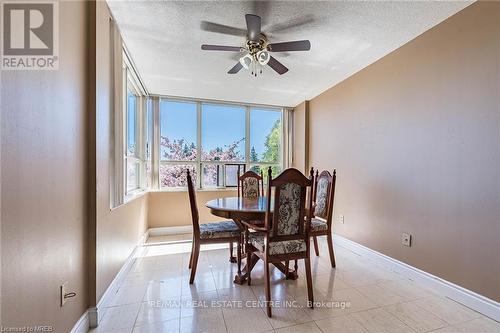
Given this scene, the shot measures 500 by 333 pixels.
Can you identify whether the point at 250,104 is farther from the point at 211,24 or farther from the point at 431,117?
the point at 431,117

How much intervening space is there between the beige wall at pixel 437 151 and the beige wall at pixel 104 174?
285 cm

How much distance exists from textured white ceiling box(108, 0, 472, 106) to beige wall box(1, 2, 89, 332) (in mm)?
655

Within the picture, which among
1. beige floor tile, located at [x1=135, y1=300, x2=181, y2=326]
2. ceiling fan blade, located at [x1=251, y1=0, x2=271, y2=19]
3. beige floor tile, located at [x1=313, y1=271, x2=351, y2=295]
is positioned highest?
ceiling fan blade, located at [x1=251, y1=0, x2=271, y2=19]

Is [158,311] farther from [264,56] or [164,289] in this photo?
[264,56]

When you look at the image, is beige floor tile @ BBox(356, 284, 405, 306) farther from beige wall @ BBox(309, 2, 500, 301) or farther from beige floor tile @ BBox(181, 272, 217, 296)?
beige floor tile @ BBox(181, 272, 217, 296)

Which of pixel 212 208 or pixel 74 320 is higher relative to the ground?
pixel 212 208

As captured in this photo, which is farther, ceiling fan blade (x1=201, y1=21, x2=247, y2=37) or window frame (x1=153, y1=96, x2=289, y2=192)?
window frame (x1=153, y1=96, x2=289, y2=192)

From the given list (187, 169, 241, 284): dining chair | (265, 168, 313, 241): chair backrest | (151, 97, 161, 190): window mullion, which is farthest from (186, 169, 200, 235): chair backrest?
(151, 97, 161, 190): window mullion

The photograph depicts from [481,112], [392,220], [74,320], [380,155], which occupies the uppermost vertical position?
[481,112]

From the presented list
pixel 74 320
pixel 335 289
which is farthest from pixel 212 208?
pixel 335 289

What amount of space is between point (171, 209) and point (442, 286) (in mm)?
3645

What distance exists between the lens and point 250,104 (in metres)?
4.58

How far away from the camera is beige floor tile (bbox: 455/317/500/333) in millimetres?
1592

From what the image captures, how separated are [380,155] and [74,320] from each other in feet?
10.5
